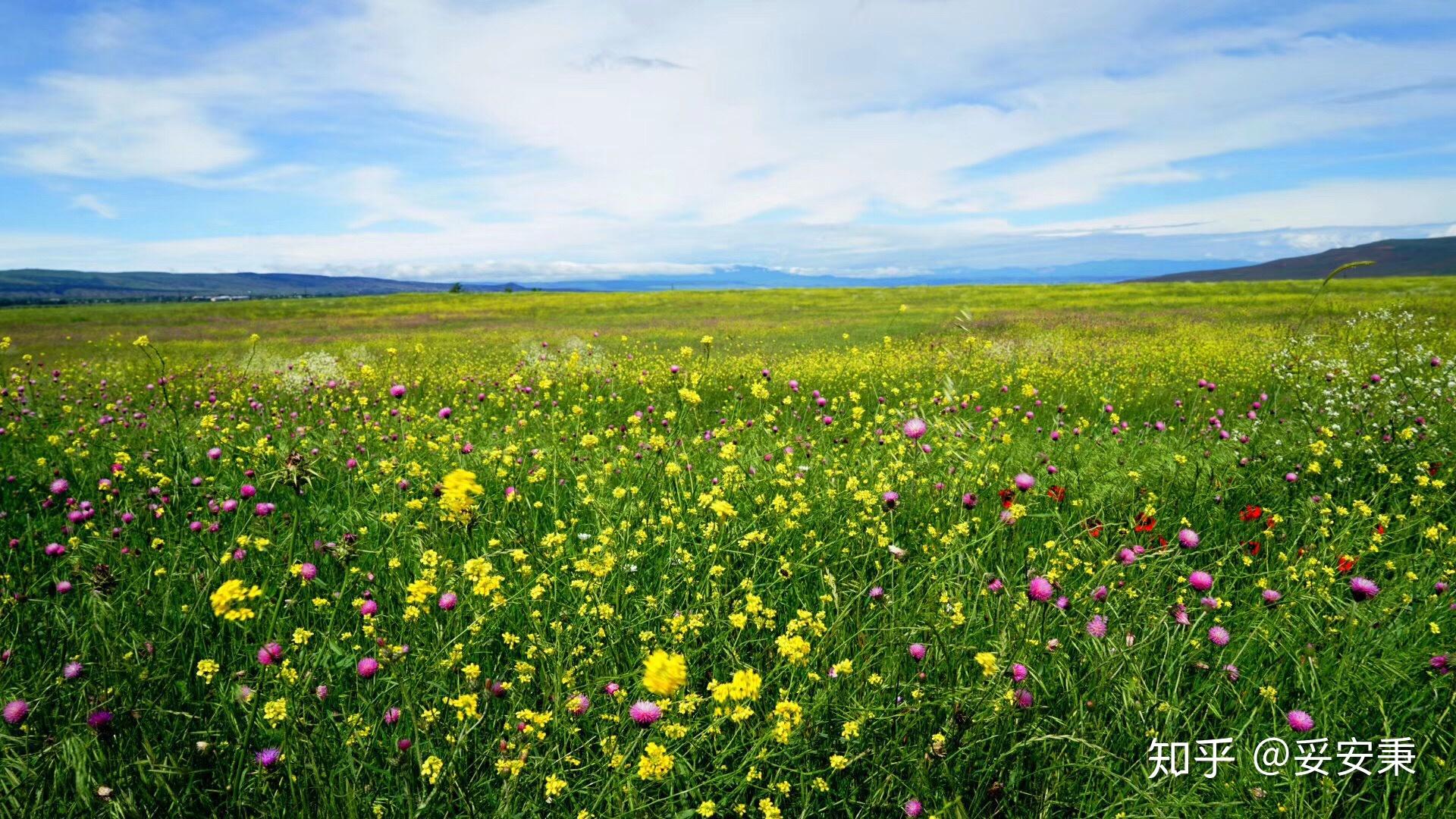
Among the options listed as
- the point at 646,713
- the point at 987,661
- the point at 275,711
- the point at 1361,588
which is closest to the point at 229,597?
the point at 275,711

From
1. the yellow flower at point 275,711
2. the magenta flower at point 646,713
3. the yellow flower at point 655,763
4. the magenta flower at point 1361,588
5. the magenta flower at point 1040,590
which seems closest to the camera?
the yellow flower at point 655,763

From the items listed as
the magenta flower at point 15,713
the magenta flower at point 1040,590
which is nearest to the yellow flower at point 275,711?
the magenta flower at point 15,713

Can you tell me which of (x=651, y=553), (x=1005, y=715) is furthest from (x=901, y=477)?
(x=1005, y=715)

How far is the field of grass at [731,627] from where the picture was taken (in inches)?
75.9

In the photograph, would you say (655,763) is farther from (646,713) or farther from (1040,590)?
(1040,590)

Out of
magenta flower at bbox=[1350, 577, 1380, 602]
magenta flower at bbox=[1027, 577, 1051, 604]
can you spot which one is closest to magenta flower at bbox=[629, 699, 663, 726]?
magenta flower at bbox=[1027, 577, 1051, 604]

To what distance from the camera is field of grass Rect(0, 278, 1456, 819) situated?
1.93 m

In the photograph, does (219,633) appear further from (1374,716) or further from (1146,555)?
(1374,716)

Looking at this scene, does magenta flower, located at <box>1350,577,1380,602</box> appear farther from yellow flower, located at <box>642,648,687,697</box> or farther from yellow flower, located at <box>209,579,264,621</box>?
yellow flower, located at <box>209,579,264,621</box>

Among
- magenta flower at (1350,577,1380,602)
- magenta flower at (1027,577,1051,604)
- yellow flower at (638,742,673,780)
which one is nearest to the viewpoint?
yellow flower at (638,742,673,780)

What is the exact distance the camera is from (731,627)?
2.59 metres

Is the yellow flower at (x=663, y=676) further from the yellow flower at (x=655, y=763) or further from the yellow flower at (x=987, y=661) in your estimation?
the yellow flower at (x=987, y=661)

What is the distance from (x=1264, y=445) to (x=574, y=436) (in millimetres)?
5837

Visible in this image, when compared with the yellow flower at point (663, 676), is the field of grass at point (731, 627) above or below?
→ below
